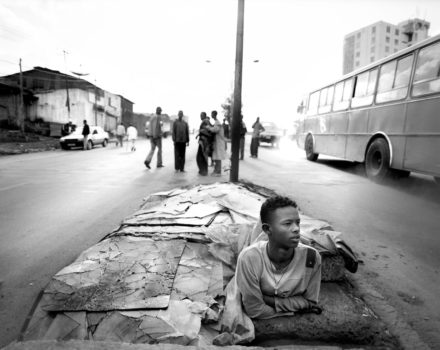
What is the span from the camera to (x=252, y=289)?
7.34 feet

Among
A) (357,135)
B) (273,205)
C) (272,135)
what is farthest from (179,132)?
(272,135)

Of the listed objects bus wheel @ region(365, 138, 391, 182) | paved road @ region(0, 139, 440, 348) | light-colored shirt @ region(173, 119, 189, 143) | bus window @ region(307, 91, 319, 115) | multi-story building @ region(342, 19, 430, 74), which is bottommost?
paved road @ region(0, 139, 440, 348)

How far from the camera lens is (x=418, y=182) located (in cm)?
912

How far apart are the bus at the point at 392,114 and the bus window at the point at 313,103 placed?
5.26ft

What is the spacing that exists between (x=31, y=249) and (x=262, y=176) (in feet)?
22.9

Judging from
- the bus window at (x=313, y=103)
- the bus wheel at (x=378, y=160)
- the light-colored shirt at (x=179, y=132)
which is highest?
the bus window at (x=313, y=103)

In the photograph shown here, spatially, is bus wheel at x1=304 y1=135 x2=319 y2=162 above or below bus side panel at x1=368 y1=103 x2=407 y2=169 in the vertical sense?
below

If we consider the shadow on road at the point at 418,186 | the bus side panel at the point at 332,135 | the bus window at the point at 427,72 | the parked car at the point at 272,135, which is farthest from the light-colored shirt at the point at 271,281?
the parked car at the point at 272,135

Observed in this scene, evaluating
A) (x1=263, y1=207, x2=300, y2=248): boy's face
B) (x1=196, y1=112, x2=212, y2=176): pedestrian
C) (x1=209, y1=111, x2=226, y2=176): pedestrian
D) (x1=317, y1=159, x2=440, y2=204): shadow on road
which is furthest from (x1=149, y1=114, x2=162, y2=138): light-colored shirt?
(x1=263, y1=207, x2=300, y2=248): boy's face

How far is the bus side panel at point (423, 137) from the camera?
682cm

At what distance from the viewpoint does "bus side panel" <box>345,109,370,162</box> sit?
986 centimetres

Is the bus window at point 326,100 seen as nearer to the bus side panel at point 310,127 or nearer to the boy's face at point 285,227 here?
the bus side panel at point 310,127

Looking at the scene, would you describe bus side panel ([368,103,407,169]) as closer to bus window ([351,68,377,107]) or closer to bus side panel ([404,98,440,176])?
bus side panel ([404,98,440,176])

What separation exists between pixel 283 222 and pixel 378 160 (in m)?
8.21
